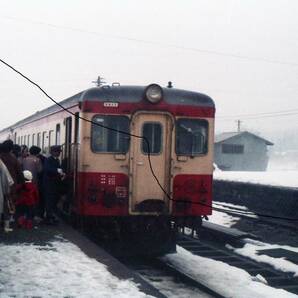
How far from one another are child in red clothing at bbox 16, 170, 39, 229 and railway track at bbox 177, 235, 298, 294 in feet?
11.3

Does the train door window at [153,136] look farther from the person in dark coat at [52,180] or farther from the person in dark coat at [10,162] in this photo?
the person in dark coat at [10,162]

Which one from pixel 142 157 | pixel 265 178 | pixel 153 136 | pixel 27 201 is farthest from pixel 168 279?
pixel 265 178

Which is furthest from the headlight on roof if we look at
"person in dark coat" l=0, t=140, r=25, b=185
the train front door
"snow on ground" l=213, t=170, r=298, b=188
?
"snow on ground" l=213, t=170, r=298, b=188

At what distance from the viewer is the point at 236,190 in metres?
18.5

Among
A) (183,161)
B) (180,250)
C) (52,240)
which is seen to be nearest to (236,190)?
(180,250)

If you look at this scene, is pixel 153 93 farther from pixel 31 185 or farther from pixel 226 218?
pixel 226 218

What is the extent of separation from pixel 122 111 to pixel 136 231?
6.91 feet

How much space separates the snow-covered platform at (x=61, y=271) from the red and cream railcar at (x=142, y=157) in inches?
37.6

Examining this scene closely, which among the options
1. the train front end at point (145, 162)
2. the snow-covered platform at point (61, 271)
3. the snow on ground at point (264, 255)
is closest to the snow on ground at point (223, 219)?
the snow on ground at point (264, 255)

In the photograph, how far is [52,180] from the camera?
10.3 m

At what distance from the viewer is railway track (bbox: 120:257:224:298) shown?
7.71m

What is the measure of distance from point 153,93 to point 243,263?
356 centimetres

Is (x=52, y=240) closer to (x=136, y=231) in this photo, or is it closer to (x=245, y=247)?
(x=136, y=231)

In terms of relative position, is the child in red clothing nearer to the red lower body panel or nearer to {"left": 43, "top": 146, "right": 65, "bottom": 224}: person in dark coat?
{"left": 43, "top": 146, "right": 65, "bottom": 224}: person in dark coat
